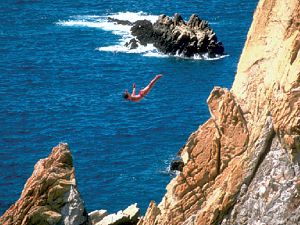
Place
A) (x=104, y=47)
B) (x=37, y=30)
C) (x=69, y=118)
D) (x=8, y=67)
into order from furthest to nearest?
(x=37, y=30)
(x=104, y=47)
(x=8, y=67)
(x=69, y=118)

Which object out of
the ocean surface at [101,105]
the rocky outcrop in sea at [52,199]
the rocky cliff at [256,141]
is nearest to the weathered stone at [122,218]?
the rocky outcrop in sea at [52,199]

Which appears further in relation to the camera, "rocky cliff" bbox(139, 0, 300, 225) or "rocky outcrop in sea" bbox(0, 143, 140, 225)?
"rocky outcrop in sea" bbox(0, 143, 140, 225)

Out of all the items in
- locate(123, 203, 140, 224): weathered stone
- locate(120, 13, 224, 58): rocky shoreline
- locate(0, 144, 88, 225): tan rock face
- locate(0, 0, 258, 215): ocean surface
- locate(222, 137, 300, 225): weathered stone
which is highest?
locate(222, 137, 300, 225): weathered stone

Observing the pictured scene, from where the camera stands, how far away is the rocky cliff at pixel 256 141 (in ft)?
110

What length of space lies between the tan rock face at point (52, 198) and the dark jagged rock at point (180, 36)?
128692mm

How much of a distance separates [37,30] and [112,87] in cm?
4625

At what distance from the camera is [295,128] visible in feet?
109

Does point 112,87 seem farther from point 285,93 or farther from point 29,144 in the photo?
point 285,93

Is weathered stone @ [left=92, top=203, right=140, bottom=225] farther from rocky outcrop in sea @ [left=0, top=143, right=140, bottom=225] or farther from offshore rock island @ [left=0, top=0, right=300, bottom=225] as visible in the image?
offshore rock island @ [left=0, top=0, right=300, bottom=225]

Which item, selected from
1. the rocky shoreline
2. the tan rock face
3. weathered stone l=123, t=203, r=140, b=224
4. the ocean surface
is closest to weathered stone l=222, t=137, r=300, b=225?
the tan rock face

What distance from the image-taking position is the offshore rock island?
33625mm

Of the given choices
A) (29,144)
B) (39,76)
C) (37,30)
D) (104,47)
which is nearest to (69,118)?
(29,144)

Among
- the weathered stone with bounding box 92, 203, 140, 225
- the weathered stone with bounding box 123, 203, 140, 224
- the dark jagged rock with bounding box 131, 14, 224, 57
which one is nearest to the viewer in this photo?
the weathered stone with bounding box 92, 203, 140, 225

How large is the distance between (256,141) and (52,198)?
1587 cm
